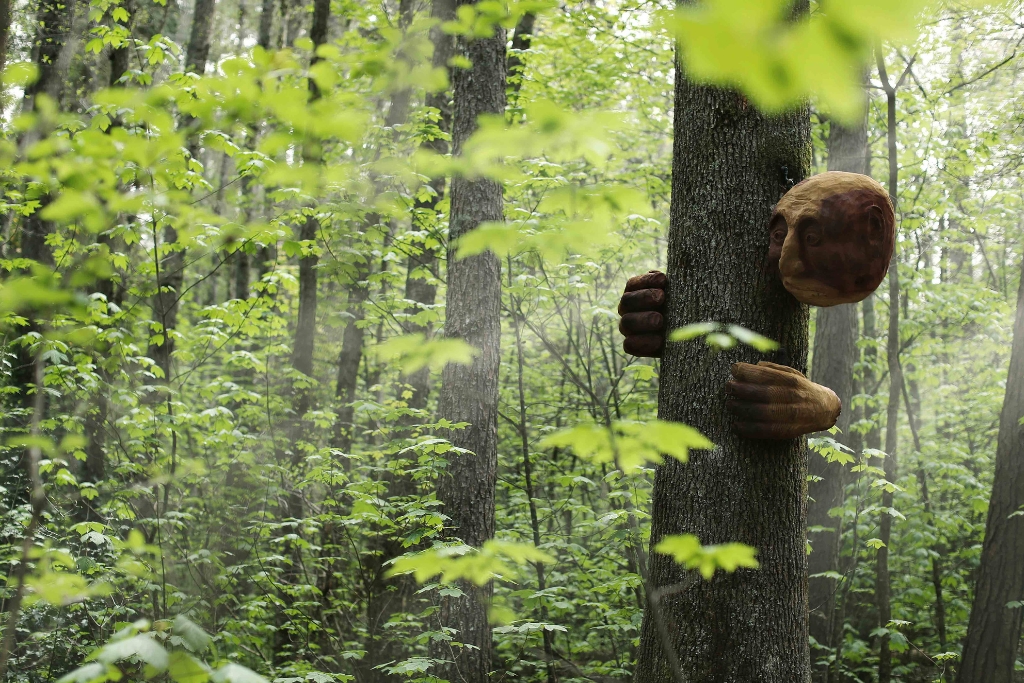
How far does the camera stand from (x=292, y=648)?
673 cm

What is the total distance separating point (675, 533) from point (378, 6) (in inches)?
343

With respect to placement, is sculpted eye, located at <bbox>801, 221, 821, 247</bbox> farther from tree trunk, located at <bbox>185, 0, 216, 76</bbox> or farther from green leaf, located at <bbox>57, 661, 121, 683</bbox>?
tree trunk, located at <bbox>185, 0, 216, 76</bbox>

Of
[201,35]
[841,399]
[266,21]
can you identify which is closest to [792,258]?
[841,399]

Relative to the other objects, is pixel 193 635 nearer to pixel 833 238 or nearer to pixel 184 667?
pixel 184 667

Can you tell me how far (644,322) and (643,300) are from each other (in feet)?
0.27

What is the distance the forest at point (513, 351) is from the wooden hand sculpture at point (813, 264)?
0.04 feet

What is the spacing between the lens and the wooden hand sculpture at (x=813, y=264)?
87.2 inches

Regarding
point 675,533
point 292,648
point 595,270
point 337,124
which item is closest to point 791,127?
point 675,533

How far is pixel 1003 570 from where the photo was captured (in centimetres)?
550

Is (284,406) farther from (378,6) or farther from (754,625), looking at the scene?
(754,625)

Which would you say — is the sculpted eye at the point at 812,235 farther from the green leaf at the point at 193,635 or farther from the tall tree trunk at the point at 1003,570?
the tall tree trunk at the point at 1003,570

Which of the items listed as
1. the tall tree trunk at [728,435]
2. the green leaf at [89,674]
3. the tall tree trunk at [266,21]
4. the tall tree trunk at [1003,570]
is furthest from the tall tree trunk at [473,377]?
the tall tree trunk at [266,21]

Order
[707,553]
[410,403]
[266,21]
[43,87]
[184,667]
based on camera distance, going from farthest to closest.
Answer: [266,21] → [410,403] → [43,87] → [707,553] → [184,667]

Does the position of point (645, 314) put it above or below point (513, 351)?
below
